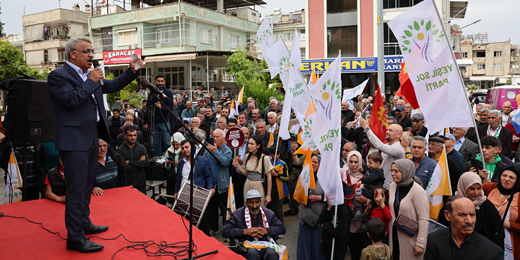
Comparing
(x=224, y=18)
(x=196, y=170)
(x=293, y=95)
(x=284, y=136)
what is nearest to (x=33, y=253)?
(x=196, y=170)

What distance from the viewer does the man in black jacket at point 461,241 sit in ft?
10.4

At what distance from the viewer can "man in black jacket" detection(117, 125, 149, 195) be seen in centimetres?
629

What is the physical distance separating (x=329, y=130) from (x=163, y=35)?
30042 mm

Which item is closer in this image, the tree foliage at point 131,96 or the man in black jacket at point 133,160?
the man in black jacket at point 133,160

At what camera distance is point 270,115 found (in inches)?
352

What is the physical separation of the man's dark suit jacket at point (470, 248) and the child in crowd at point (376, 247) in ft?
2.51

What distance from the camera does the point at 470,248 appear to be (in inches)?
127

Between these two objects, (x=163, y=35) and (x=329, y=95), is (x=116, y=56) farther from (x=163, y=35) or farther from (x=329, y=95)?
(x=329, y=95)

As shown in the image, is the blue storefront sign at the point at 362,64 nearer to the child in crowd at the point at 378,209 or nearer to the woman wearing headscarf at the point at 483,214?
the child in crowd at the point at 378,209

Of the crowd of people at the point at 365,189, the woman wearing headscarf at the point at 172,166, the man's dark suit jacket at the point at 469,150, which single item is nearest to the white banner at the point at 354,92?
the crowd of people at the point at 365,189

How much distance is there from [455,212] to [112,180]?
14.6 feet

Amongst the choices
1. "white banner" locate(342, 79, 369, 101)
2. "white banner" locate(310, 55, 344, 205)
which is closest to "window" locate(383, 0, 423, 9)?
"white banner" locate(342, 79, 369, 101)

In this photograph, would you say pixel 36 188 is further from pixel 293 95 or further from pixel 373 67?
pixel 373 67

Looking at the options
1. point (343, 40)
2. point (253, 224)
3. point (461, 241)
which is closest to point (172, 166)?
point (253, 224)
